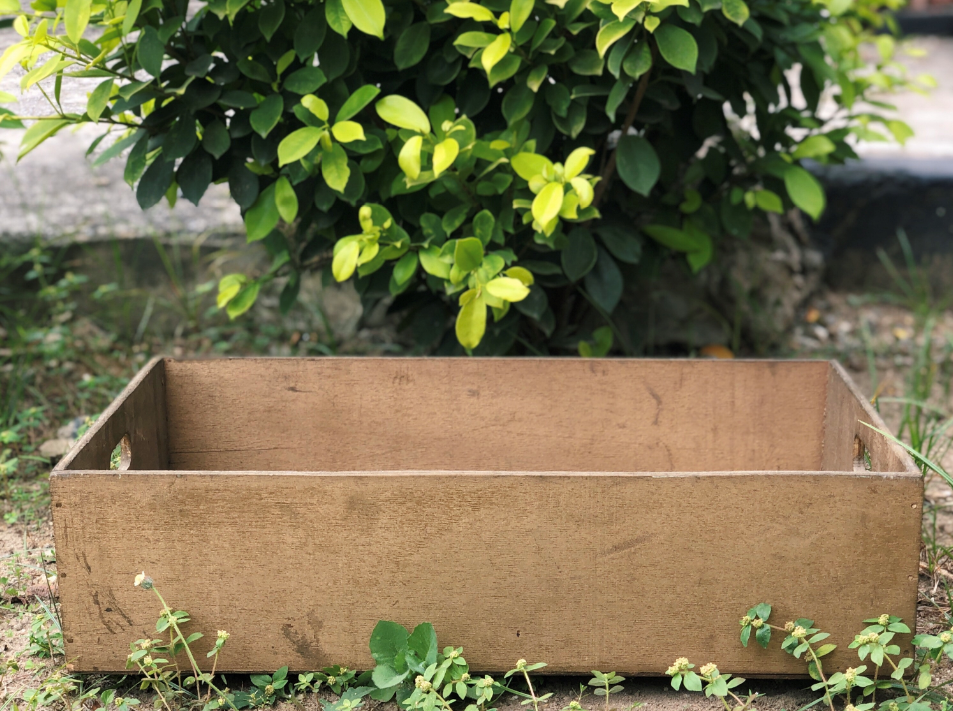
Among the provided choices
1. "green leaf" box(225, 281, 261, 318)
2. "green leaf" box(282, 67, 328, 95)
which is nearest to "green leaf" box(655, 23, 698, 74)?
"green leaf" box(282, 67, 328, 95)

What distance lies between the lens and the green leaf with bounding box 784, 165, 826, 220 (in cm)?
197

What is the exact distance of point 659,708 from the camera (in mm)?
1339

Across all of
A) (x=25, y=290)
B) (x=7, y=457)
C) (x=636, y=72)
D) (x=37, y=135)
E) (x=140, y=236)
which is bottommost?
(x=7, y=457)

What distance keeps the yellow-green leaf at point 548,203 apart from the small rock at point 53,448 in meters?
1.28

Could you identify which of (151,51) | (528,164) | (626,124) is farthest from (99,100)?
(626,124)

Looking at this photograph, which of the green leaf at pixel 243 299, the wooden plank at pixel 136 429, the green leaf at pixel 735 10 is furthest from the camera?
the green leaf at pixel 243 299

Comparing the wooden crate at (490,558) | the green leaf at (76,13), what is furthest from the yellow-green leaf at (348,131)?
the wooden crate at (490,558)

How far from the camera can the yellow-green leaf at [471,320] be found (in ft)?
5.32

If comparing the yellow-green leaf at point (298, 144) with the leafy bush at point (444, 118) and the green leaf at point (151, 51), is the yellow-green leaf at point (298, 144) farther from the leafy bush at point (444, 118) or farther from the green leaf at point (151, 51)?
the green leaf at point (151, 51)

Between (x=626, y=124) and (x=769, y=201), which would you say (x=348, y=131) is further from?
(x=769, y=201)

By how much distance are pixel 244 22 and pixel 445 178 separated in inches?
19.3

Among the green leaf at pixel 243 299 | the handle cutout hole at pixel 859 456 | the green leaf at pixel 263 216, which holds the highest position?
the green leaf at pixel 263 216

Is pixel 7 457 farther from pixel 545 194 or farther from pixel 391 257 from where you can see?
pixel 545 194

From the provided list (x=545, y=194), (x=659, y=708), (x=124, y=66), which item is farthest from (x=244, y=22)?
(x=659, y=708)
